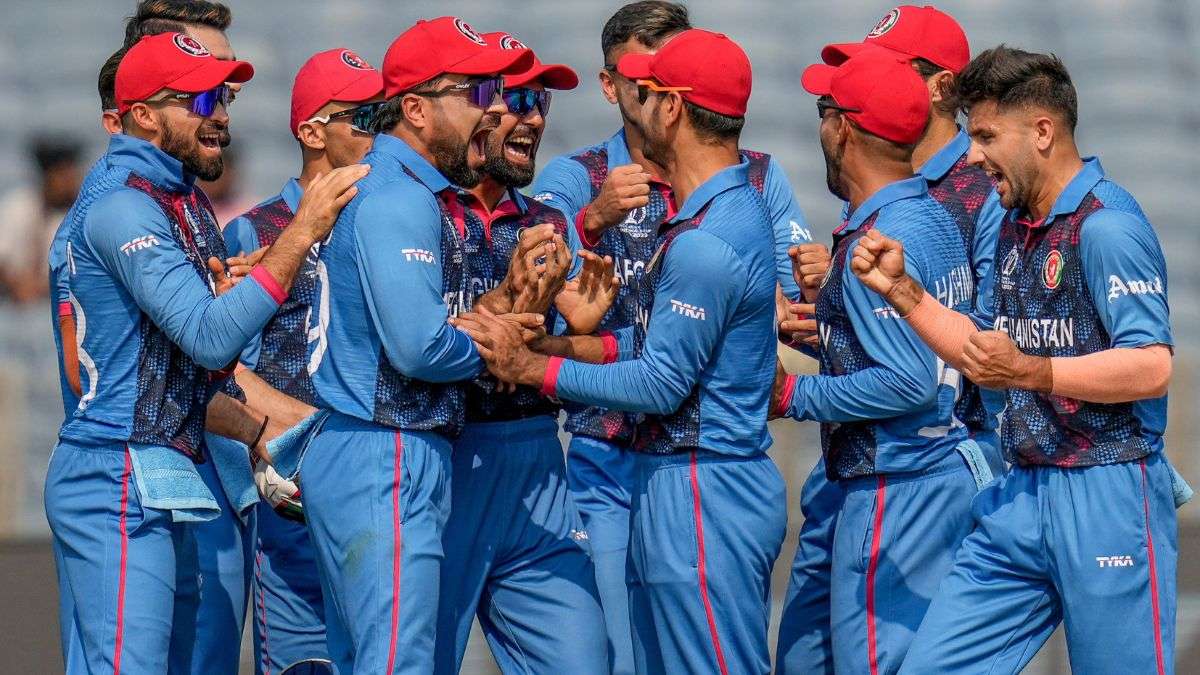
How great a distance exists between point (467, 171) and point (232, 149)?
17.3ft

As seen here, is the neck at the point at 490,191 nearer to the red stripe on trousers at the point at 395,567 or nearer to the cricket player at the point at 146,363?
the cricket player at the point at 146,363

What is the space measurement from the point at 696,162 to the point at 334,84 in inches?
58.6

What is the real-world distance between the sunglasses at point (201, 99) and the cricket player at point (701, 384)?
3.25ft

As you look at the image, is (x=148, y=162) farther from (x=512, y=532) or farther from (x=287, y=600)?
(x=287, y=600)

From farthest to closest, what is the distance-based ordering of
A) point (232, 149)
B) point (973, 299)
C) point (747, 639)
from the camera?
point (232, 149)
point (973, 299)
point (747, 639)

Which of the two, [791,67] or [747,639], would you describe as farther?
[791,67]

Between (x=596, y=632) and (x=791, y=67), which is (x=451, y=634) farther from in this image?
(x=791, y=67)

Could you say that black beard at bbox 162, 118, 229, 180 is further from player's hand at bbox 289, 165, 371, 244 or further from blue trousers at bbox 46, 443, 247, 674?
blue trousers at bbox 46, 443, 247, 674

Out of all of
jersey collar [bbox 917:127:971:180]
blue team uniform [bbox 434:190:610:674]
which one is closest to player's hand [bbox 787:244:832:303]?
jersey collar [bbox 917:127:971:180]

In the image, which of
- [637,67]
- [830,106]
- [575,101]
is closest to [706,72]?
[637,67]

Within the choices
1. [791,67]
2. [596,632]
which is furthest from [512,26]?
[596,632]

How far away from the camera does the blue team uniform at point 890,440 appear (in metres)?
4.16

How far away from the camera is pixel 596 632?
4145 millimetres

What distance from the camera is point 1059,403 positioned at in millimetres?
3822
